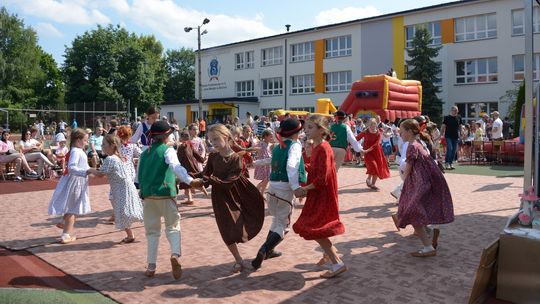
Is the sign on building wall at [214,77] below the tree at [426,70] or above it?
above

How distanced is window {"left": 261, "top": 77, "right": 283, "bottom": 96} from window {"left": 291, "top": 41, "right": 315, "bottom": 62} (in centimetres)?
251

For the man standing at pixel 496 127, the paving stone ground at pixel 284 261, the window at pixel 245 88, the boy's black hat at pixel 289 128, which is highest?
the window at pixel 245 88

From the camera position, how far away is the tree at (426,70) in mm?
32625

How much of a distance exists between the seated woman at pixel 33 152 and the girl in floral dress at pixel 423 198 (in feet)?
43.3

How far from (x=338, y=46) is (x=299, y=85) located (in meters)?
5.35

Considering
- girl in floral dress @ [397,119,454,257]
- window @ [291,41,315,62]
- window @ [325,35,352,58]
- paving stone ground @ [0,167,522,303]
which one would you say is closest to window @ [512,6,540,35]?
window @ [325,35,352,58]

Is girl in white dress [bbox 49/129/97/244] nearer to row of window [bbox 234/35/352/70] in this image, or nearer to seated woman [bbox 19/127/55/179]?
seated woman [bbox 19/127/55/179]

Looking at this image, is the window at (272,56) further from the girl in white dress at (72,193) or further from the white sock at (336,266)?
the white sock at (336,266)

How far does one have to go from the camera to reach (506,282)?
4.40m

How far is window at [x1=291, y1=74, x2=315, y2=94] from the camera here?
4341 centimetres

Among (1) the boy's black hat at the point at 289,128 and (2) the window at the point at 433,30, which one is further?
(2) the window at the point at 433,30

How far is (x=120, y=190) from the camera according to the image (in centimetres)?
697

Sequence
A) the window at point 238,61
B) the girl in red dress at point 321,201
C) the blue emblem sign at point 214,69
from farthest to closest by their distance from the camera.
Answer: the blue emblem sign at point 214,69, the window at point 238,61, the girl in red dress at point 321,201

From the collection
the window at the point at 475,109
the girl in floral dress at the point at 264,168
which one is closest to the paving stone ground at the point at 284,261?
the girl in floral dress at the point at 264,168
